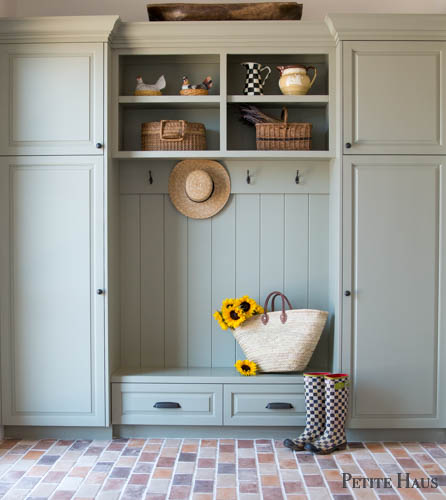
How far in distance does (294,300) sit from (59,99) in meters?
1.73

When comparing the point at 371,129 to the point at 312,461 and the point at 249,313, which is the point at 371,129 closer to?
the point at 249,313

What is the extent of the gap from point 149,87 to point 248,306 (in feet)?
4.42

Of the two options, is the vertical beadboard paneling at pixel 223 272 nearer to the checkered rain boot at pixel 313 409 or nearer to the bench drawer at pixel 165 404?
the bench drawer at pixel 165 404

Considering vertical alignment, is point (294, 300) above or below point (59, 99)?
below

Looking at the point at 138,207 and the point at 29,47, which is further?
the point at 138,207

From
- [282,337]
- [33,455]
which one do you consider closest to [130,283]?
[282,337]

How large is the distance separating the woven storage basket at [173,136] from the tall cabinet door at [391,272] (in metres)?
0.84

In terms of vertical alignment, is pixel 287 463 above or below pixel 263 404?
below

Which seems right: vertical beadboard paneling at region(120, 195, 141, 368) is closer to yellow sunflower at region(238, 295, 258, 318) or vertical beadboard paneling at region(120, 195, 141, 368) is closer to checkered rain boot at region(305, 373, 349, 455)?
yellow sunflower at region(238, 295, 258, 318)

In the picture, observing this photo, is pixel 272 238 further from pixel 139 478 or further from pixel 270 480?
pixel 139 478

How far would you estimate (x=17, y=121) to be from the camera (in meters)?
3.02

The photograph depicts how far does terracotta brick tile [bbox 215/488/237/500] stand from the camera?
2355mm

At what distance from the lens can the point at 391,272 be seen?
3.01m

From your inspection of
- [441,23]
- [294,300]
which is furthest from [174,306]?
[441,23]
